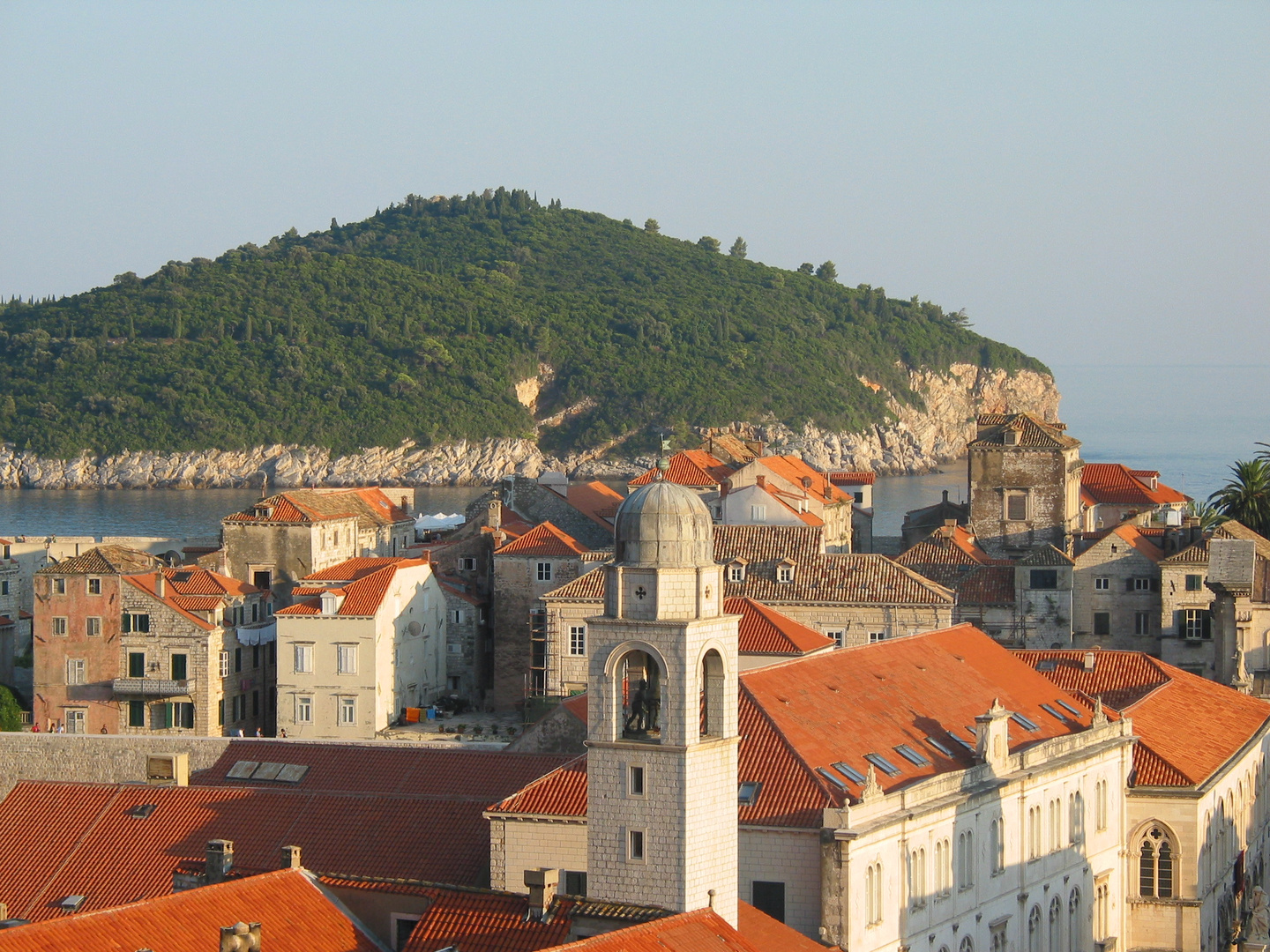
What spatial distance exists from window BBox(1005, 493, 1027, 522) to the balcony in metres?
36.3

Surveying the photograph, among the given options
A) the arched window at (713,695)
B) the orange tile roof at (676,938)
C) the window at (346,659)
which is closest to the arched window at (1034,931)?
the orange tile roof at (676,938)

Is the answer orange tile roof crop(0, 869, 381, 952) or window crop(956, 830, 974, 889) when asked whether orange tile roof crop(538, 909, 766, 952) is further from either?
window crop(956, 830, 974, 889)

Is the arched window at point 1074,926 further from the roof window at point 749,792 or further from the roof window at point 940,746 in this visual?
the roof window at point 749,792

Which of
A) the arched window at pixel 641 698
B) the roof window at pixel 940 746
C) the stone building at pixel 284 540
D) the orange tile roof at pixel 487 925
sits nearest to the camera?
the orange tile roof at pixel 487 925

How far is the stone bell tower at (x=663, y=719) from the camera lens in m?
32.5

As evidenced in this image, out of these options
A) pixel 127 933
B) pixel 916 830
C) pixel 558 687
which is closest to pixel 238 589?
pixel 558 687

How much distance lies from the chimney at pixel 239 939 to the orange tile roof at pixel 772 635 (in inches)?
1113

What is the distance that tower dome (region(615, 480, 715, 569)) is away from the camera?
32.9 m

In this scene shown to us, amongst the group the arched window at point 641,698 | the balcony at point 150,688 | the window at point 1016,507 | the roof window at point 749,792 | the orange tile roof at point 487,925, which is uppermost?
the window at point 1016,507

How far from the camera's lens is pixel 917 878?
3928 centimetres

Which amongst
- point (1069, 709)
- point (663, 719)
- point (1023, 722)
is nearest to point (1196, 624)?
point (1069, 709)

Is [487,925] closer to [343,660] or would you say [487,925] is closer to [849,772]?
[849,772]

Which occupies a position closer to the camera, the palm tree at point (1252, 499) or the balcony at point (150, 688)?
the balcony at point (150, 688)

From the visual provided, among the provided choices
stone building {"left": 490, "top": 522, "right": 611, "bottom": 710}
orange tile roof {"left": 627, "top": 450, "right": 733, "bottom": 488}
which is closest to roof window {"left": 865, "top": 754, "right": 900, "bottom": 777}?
stone building {"left": 490, "top": 522, "right": 611, "bottom": 710}
